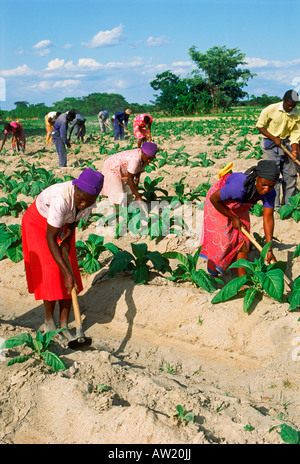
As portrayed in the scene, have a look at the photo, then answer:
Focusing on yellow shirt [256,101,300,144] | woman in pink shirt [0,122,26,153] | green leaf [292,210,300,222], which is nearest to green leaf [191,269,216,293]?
green leaf [292,210,300,222]

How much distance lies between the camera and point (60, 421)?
2512mm

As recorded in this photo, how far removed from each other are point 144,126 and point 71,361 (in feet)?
27.3

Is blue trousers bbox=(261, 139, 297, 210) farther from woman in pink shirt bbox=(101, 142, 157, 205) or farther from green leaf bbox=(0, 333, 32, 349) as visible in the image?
green leaf bbox=(0, 333, 32, 349)

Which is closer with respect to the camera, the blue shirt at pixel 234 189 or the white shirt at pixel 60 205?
the white shirt at pixel 60 205

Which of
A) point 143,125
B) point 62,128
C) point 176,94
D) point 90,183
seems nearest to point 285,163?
point 90,183

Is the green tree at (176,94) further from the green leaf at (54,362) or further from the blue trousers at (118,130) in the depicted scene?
the green leaf at (54,362)

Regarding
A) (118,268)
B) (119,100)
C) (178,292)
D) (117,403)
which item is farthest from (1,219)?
(119,100)

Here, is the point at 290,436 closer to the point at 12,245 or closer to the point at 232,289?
the point at 232,289

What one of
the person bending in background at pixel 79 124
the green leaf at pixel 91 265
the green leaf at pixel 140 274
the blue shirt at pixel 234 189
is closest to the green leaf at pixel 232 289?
the blue shirt at pixel 234 189

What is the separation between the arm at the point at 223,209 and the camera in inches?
149

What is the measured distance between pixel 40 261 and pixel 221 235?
1.61 m

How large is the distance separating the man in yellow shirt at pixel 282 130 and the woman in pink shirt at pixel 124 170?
62.5 inches

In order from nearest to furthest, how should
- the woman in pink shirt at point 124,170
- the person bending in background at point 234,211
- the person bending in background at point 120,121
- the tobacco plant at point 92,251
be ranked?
the person bending in background at point 234,211, the tobacco plant at point 92,251, the woman in pink shirt at point 124,170, the person bending in background at point 120,121

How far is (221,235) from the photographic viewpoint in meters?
4.02
